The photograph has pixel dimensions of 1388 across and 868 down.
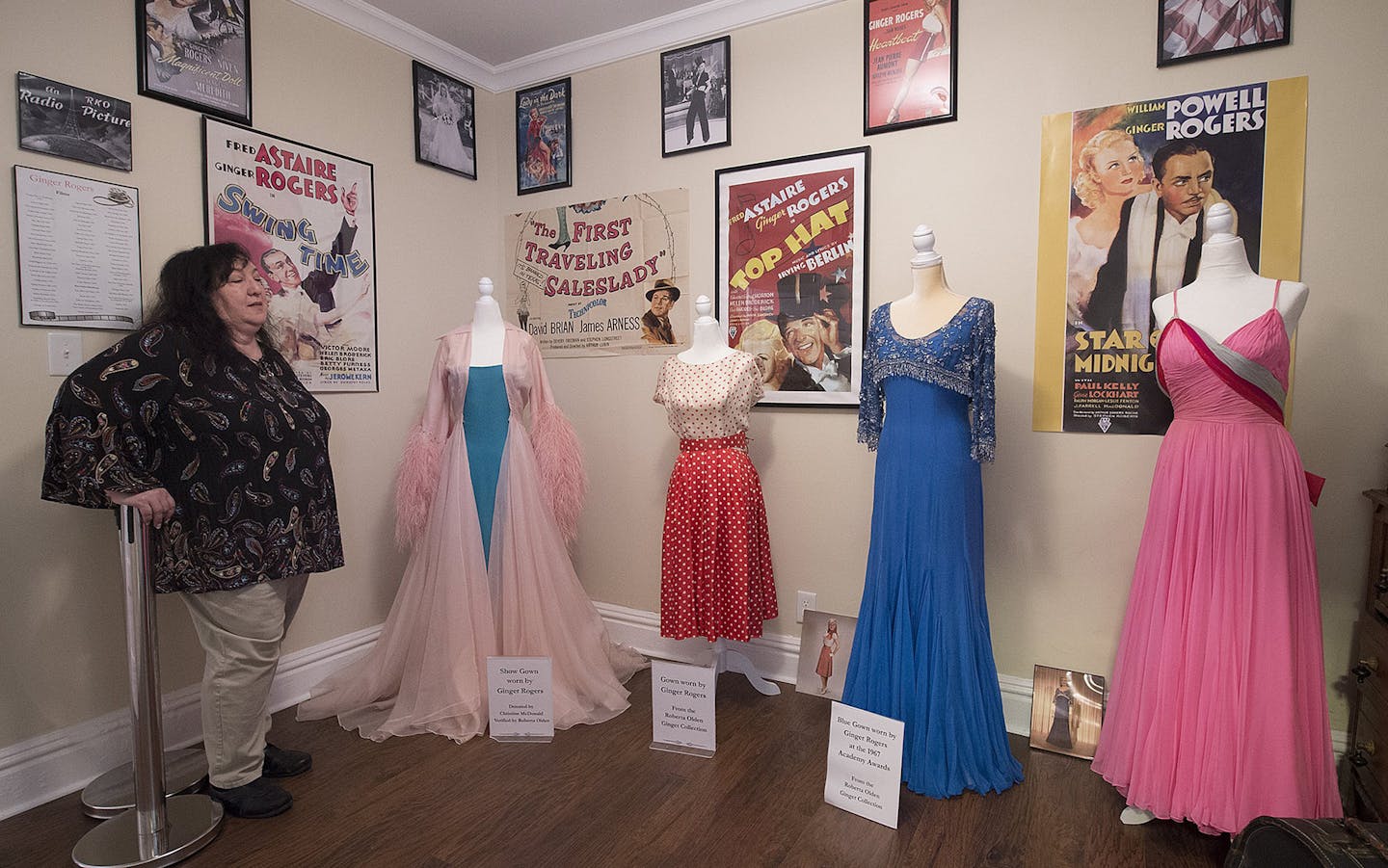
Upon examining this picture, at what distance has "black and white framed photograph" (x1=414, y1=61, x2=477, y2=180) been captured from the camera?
318cm

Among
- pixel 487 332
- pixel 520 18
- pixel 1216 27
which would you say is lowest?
pixel 487 332

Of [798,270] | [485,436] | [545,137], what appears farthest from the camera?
[545,137]

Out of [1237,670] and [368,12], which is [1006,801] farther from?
[368,12]

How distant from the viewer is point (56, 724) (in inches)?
84.4

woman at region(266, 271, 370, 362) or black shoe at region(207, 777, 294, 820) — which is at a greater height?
woman at region(266, 271, 370, 362)

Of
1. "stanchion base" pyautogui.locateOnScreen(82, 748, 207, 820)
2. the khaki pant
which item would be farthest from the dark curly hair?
"stanchion base" pyautogui.locateOnScreen(82, 748, 207, 820)

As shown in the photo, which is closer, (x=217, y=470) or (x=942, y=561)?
(x=217, y=470)

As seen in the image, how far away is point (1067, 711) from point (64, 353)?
3.13 meters

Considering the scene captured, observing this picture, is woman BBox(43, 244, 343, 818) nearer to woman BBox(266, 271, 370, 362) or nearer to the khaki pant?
the khaki pant

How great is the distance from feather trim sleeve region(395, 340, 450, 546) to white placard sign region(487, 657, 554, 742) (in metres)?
0.61

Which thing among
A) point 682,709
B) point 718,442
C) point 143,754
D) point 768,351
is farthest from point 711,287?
point 143,754

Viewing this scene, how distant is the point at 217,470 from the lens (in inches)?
76.7

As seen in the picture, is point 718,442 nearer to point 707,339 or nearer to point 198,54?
point 707,339

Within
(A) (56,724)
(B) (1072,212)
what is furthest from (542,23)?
(A) (56,724)
